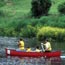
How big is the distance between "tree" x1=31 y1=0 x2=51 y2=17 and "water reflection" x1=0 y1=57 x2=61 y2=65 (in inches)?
1610

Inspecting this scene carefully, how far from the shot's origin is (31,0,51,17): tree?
92562 mm

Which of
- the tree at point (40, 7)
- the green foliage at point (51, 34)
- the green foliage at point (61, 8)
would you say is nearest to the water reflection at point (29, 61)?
the green foliage at point (51, 34)

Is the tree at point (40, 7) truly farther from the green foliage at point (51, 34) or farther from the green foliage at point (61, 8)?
the green foliage at point (51, 34)

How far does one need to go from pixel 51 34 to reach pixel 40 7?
17.6m

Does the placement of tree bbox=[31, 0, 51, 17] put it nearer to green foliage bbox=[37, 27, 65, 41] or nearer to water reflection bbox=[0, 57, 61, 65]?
green foliage bbox=[37, 27, 65, 41]

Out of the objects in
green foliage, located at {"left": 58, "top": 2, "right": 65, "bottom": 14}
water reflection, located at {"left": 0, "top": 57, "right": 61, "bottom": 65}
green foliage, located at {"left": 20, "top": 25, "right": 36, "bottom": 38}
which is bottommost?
green foliage, located at {"left": 20, "top": 25, "right": 36, "bottom": 38}

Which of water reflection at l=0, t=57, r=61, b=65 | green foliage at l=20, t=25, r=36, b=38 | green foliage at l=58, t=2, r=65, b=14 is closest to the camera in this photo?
water reflection at l=0, t=57, r=61, b=65

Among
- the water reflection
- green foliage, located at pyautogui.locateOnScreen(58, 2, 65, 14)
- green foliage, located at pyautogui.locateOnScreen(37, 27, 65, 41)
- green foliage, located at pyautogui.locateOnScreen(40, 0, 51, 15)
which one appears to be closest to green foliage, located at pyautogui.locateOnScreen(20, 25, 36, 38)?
green foliage, located at pyautogui.locateOnScreen(37, 27, 65, 41)

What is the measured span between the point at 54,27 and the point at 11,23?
12.4 m

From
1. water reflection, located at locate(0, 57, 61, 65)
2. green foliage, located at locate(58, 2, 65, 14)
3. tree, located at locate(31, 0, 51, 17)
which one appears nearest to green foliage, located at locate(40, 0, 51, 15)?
tree, located at locate(31, 0, 51, 17)

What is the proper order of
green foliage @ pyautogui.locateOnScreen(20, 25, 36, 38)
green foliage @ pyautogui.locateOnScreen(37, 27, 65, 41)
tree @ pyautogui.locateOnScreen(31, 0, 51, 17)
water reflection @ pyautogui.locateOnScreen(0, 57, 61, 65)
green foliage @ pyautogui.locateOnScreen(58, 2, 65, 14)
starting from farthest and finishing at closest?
green foliage @ pyautogui.locateOnScreen(58, 2, 65, 14) < tree @ pyautogui.locateOnScreen(31, 0, 51, 17) < green foliage @ pyautogui.locateOnScreen(20, 25, 36, 38) < green foliage @ pyautogui.locateOnScreen(37, 27, 65, 41) < water reflection @ pyautogui.locateOnScreen(0, 57, 61, 65)

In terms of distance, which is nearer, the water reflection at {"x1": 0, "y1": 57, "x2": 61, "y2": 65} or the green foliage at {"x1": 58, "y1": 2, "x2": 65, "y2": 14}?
the water reflection at {"x1": 0, "y1": 57, "x2": 61, "y2": 65}

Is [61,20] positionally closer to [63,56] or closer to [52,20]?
[52,20]

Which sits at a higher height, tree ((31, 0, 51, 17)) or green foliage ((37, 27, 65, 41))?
tree ((31, 0, 51, 17))
